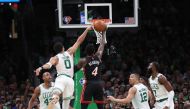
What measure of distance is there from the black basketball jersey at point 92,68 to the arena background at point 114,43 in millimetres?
5465

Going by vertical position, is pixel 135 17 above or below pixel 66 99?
above

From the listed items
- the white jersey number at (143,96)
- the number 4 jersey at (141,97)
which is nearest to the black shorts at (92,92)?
the number 4 jersey at (141,97)

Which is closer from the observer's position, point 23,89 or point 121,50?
point 23,89

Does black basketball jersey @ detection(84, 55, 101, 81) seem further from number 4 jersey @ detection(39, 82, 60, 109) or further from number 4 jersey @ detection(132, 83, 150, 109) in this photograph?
number 4 jersey @ detection(39, 82, 60, 109)

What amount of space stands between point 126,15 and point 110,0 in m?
0.52

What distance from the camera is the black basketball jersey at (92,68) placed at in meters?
13.1

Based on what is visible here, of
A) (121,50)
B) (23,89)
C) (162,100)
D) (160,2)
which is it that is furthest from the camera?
(160,2)

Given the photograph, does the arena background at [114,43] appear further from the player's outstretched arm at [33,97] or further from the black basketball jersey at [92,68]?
the black basketball jersey at [92,68]

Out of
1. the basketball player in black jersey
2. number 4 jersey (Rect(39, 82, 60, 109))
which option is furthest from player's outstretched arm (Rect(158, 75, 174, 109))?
number 4 jersey (Rect(39, 82, 60, 109))

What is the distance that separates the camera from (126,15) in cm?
1598

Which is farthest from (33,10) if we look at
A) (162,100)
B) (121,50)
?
(162,100)

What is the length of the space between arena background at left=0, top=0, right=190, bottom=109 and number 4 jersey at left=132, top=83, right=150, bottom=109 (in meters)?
5.29

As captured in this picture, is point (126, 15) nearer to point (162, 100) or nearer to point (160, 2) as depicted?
point (162, 100)

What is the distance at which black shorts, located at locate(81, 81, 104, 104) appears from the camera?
1301cm
